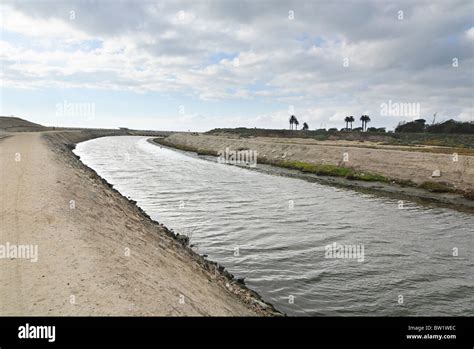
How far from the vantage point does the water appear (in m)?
11.0

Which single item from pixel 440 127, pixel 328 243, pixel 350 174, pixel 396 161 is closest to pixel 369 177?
pixel 350 174

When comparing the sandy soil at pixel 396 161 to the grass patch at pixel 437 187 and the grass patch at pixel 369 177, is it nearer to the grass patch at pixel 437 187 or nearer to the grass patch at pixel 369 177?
the grass patch at pixel 437 187

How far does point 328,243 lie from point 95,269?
11326 mm

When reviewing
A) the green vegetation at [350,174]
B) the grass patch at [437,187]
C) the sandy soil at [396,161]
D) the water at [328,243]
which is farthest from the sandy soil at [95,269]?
the sandy soil at [396,161]

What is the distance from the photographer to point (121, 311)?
257 inches

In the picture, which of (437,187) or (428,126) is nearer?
(437,187)

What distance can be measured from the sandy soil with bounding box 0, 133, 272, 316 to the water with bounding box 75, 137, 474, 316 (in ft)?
6.81

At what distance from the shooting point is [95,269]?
8188mm

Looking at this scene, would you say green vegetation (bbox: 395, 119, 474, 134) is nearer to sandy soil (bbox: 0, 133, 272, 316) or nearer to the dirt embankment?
the dirt embankment

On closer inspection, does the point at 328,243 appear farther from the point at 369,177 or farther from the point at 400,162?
the point at 400,162
